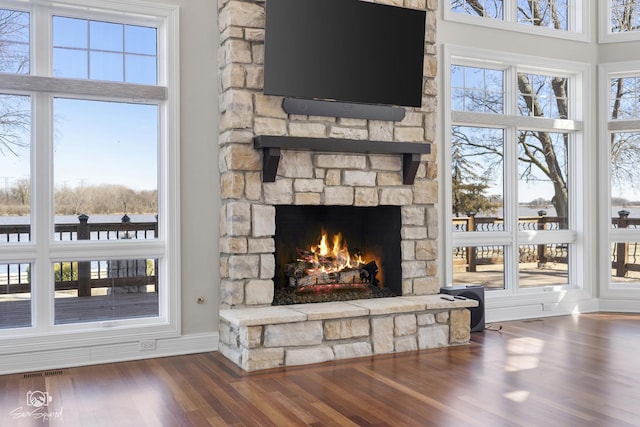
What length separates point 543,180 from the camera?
6.71 metres

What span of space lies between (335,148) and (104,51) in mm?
1985

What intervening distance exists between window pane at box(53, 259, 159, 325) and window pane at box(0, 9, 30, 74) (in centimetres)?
151

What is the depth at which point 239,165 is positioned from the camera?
15.7ft

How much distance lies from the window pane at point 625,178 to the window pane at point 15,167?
5966mm

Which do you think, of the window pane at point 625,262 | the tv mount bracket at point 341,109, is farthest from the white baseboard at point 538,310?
the tv mount bracket at point 341,109

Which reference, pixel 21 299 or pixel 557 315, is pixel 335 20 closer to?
pixel 21 299

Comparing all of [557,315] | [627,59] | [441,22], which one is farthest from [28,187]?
[627,59]

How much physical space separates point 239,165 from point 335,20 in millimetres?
1432

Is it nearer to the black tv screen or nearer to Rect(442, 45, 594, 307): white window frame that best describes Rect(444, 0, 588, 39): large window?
Rect(442, 45, 594, 307): white window frame

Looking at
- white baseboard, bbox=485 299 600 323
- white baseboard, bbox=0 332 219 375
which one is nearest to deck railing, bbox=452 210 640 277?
white baseboard, bbox=485 299 600 323

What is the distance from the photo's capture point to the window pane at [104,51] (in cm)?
467

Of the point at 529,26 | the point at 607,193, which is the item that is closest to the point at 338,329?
the point at 607,193

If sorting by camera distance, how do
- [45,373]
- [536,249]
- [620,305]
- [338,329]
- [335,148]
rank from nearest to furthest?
[45,373], [338,329], [335,148], [536,249], [620,305]

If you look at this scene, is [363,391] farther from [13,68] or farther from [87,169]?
[13,68]
